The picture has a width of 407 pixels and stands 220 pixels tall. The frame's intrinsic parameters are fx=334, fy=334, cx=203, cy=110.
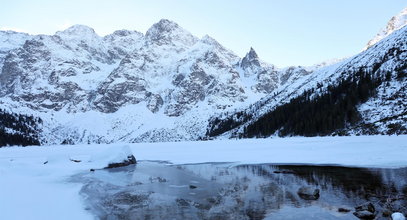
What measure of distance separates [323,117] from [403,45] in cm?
4484

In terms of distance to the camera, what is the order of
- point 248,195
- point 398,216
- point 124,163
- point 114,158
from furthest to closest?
1. point 124,163
2. point 114,158
3. point 248,195
4. point 398,216

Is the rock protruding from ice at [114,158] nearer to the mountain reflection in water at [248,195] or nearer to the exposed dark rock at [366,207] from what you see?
the mountain reflection in water at [248,195]

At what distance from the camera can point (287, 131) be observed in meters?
118

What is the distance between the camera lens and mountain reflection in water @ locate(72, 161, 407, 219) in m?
16.7

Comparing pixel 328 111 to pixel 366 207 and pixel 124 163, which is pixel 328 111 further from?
pixel 366 207

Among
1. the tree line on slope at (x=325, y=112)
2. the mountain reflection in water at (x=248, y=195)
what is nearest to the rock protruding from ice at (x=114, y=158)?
the mountain reflection in water at (x=248, y=195)

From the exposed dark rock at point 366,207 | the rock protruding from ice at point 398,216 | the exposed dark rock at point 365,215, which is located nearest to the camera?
the rock protruding from ice at point 398,216

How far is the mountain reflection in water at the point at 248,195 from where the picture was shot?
1667 centimetres

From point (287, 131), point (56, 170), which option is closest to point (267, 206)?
point (56, 170)

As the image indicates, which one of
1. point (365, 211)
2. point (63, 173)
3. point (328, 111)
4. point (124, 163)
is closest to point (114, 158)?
point (124, 163)

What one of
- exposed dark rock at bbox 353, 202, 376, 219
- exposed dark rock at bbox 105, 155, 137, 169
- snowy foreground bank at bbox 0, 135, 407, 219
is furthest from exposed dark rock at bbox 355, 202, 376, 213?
exposed dark rock at bbox 105, 155, 137, 169

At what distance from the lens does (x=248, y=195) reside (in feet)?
69.3

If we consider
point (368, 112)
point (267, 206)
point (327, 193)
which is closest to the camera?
point (267, 206)

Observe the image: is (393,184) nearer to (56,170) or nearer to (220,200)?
(220,200)
